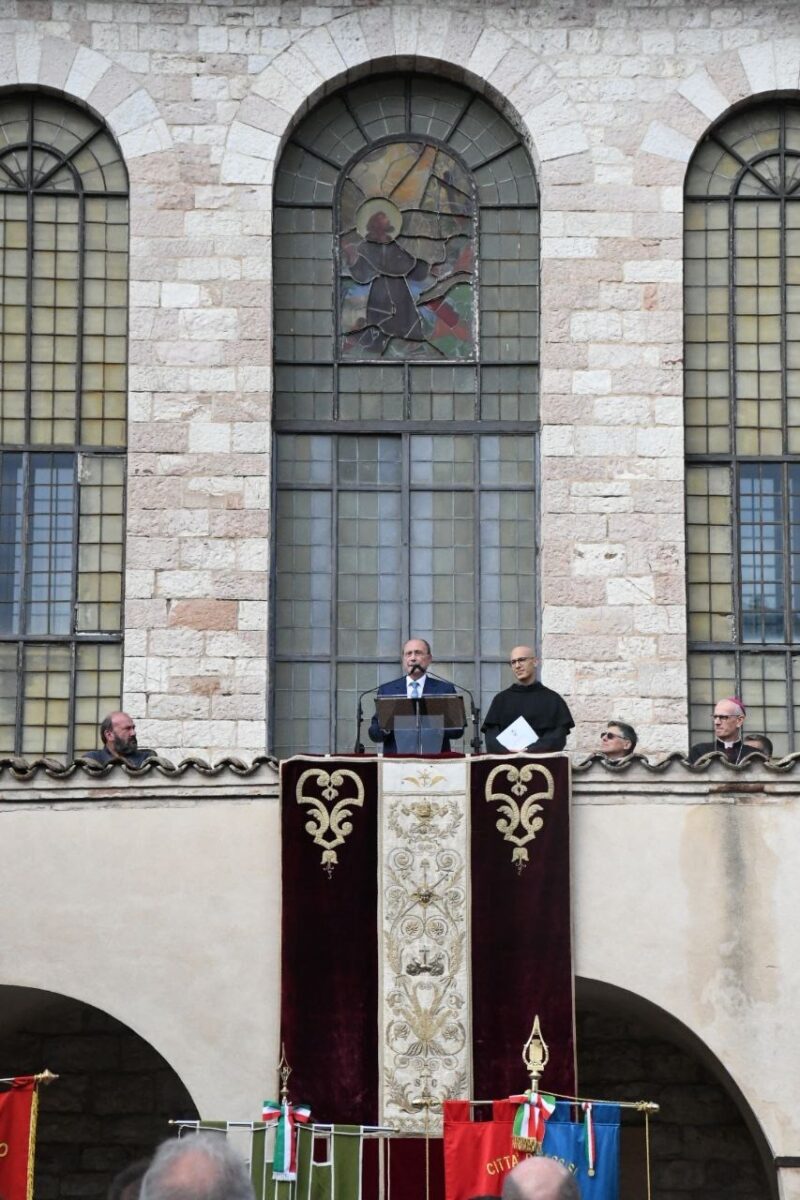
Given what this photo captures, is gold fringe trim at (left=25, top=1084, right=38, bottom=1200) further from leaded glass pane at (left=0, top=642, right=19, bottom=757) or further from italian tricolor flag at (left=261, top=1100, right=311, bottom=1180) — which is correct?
leaded glass pane at (left=0, top=642, right=19, bottom=757)

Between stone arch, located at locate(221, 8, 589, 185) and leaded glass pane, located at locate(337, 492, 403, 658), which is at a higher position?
stone arch, located at locate(221, 8, 589, 185)

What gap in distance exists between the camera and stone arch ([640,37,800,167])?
18.9m

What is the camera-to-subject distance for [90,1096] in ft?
59.2

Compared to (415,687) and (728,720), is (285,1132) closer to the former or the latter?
(415,687)

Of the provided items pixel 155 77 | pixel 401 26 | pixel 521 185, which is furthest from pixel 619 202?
pixel 155 77

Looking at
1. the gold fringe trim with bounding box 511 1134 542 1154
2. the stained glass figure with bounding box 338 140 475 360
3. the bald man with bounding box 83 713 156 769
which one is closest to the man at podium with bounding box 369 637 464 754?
the bald man with bounding box 83 713 156 769

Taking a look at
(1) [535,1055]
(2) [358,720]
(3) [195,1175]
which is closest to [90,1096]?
(2) [358,720]

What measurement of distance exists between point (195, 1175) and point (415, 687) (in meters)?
10.3

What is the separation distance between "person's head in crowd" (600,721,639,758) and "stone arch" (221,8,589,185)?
16.5 feet

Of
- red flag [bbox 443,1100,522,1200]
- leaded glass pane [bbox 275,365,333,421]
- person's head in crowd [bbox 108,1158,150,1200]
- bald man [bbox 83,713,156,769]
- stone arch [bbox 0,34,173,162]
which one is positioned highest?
stone arch [bbox 0,34,173,162]

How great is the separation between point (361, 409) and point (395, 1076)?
586 cm

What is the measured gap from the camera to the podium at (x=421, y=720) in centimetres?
1577

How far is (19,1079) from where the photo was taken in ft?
49.6

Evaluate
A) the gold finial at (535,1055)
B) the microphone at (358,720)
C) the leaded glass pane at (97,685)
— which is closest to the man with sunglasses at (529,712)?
the microphone at (358,720)
